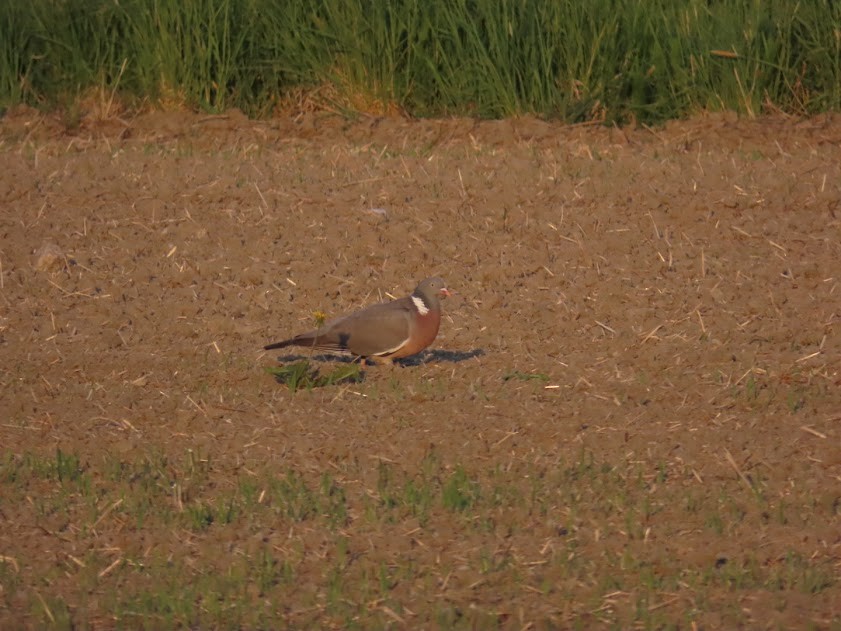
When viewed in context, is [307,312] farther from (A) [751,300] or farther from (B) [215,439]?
(A) [751,300]

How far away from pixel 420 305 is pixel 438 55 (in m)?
4.76

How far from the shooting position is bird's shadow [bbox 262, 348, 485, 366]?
669cm

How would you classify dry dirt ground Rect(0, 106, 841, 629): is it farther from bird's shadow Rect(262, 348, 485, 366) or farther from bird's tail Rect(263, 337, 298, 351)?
bird's tail Rect(263, 337, 298, 351)

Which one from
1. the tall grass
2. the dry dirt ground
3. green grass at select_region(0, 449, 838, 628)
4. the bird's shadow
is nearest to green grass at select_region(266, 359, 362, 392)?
the dry dirt ground

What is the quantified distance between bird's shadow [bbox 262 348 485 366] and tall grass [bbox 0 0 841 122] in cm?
399

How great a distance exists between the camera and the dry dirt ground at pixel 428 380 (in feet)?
14.4

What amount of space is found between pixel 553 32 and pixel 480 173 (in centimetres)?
173

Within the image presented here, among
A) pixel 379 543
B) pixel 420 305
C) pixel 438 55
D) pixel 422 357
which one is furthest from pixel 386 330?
pixel 438 55

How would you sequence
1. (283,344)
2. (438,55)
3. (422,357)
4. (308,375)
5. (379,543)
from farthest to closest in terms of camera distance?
(438,55)
(422,357)
(283,344)
(308,375)
(379,543)

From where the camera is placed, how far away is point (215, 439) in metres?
5.58

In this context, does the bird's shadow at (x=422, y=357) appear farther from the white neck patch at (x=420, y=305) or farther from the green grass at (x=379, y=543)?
the green grass at (x=379, y=543)

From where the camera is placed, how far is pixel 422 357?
680 cm

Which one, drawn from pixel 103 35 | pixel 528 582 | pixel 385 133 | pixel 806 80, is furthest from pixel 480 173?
pixel 528 582

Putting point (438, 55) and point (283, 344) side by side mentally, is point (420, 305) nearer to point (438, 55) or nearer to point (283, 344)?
point (283, 344)
